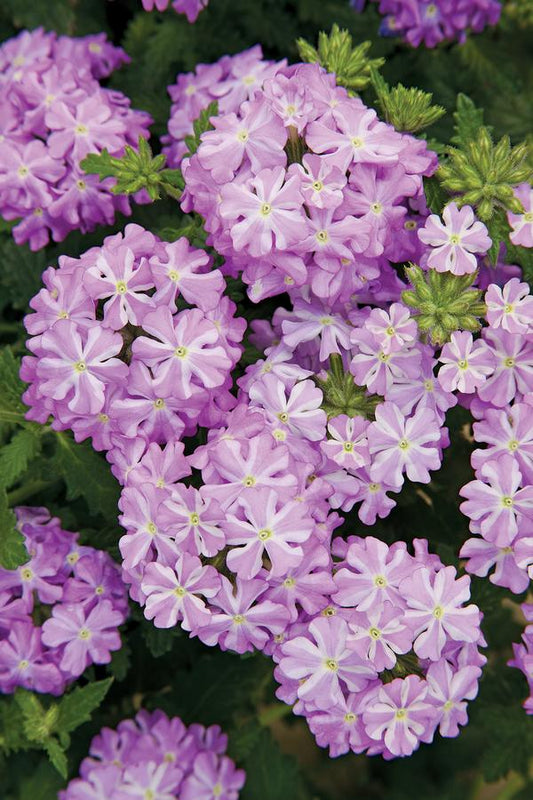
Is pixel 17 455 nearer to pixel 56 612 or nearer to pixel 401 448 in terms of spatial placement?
pixel 56 612

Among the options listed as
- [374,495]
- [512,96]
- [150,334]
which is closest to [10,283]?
[150,334]

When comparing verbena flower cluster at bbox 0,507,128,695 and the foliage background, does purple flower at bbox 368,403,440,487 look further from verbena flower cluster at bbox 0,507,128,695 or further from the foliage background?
verbena flower cluster at bbox 0,507,128,695

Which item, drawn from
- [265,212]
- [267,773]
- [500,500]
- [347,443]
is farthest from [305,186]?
[267,773]

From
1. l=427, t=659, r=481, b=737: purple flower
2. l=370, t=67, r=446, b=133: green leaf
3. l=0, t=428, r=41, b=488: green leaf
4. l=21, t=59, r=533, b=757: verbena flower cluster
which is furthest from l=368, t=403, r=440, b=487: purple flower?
l=0, t=428, r=41, b=488: green leaf

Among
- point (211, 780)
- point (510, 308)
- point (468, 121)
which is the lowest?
point (211, 780)

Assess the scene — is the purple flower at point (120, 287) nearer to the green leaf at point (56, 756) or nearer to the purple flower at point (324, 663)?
the purple flower at point (324, 663)

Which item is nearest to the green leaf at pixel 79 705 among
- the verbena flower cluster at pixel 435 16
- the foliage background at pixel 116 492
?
the foliage background at pixel 116 492
